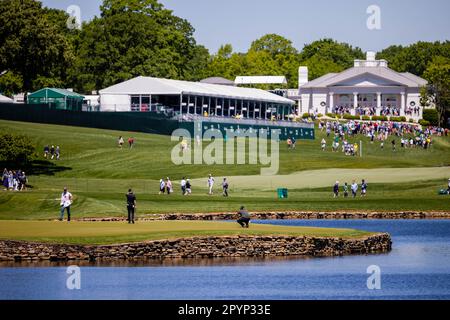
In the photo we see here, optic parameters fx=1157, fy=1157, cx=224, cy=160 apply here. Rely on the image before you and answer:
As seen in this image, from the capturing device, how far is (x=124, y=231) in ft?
183

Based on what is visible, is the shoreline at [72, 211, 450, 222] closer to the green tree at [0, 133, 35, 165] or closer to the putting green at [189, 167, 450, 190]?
the putting green at [189, 167, 450, 190]

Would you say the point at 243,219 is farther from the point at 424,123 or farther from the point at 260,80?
the point at 260,80

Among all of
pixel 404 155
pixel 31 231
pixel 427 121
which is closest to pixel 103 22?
pixel 427 121

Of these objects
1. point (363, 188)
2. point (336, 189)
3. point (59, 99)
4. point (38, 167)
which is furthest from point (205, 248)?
point (59, 99)

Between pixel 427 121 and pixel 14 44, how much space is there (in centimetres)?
6394

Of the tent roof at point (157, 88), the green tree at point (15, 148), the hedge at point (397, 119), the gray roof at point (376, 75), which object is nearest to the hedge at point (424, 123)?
the hedge at point (397, 119)

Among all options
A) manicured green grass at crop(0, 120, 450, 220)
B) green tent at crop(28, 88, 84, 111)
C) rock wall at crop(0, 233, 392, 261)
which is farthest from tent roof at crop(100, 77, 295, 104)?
rock wall at crop(0, 233, 392, 261)

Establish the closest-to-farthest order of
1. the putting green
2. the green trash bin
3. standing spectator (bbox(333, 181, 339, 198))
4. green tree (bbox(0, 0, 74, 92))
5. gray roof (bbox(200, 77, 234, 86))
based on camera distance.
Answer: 1. the green trash bin
2. standing spectator (bbox(333, 181, 339, 198))
3. the putting green
4. green tree (bbox(0, 0, 74, 92))
5. gray roof (bbox(200, 77, 234, 86))

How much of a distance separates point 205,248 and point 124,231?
411cm

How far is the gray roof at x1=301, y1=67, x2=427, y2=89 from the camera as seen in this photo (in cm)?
17600

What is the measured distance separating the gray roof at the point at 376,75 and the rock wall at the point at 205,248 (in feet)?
390

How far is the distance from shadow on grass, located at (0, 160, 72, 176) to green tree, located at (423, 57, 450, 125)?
Answer: 80.7 m

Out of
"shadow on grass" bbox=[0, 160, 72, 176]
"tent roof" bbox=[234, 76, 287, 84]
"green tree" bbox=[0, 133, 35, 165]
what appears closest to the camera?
"green tree" bbox=[0, 133, 35, 165]
